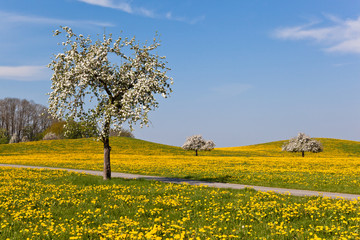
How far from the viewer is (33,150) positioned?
77438 millimetres

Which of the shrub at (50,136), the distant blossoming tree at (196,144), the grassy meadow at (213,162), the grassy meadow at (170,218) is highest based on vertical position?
the shrub at (50,136)

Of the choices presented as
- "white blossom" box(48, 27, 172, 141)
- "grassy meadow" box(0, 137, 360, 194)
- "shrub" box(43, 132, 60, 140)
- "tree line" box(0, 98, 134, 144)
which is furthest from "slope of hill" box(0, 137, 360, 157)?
"white blossom" box(48, 27, 172, 141)

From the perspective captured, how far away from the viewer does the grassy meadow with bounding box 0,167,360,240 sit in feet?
30.2

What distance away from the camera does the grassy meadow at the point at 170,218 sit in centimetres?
922

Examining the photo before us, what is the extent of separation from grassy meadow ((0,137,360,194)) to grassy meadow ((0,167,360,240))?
10506mm

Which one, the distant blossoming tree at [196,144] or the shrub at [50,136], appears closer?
the distant blossoming tree at [196,144]

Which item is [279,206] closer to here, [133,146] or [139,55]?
[139,55]

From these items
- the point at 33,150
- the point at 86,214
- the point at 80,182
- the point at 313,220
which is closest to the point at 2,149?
the point at 33,150

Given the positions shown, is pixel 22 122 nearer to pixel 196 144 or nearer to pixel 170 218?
pixel 196 144

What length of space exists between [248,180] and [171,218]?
48.2 feet

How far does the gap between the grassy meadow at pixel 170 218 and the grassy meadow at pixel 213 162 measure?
10.5 m

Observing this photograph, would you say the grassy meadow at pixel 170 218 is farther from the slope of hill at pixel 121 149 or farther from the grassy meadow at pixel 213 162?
the slope of hill at pixel 121 149

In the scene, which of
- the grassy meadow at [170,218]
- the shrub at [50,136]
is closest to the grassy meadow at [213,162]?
the grassy meadow at [170,218]

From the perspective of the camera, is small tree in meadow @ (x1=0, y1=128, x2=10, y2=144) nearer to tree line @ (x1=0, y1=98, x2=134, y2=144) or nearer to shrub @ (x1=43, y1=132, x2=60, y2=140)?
tree line @ (x1=0, y1=98, x2=134, y2=144)
